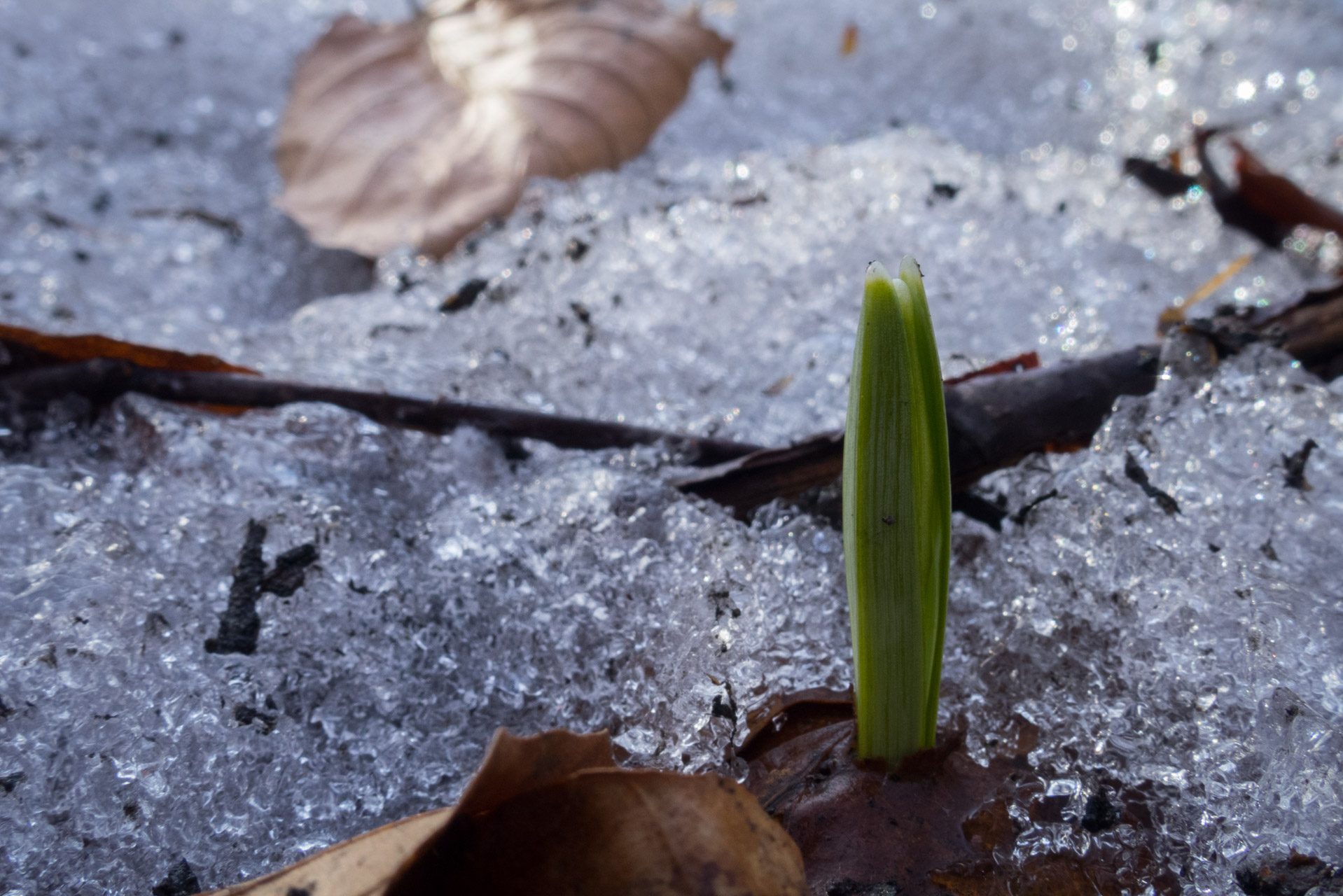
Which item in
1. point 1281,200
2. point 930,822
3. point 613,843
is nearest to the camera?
point 613,843

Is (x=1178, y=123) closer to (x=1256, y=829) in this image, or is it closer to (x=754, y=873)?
(x=1256, y=829)

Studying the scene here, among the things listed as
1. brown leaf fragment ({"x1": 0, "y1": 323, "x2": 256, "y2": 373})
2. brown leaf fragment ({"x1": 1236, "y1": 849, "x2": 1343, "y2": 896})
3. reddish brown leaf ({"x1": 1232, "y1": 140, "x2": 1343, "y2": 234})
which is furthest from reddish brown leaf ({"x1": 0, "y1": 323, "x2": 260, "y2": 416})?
reddish brown leaf ({"x1": 1232, "y1": 140, "x2": 1343, "y2": 234})

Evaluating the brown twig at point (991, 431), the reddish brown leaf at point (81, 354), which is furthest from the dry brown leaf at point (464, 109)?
the brown twig at point (991, 431)

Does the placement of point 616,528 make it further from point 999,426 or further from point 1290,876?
point 1290,876

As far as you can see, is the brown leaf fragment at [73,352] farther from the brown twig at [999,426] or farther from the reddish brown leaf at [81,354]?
the brown twig at [999,426]

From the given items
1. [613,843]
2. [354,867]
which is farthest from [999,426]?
[354,867]

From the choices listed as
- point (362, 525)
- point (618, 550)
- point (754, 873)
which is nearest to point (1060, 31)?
point (618, 550)

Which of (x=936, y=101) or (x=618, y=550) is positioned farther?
(x=936, y=101)
